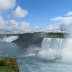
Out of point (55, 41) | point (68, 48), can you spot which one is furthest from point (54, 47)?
point (68, 48)

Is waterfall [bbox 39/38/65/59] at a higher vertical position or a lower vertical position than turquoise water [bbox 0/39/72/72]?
higher

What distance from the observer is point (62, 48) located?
22562 millimetres

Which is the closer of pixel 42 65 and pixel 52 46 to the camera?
pixel 42 65

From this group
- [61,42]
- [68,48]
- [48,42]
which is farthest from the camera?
[48,42]

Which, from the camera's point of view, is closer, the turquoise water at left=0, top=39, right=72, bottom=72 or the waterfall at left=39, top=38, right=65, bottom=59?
the turquoise water at left=0, top=39, right=72, bottom=72

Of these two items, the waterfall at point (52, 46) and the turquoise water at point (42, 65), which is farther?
the waterfall at point (52, 46)

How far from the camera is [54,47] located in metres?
25.0

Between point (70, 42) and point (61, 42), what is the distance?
7.09ft

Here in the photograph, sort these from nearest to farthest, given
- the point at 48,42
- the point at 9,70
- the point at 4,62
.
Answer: the point at 9,70 < the point at 4,62 < the point at 48,42

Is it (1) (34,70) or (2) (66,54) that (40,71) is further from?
(2) (66,54)

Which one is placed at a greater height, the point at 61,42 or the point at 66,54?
the point at 61,42

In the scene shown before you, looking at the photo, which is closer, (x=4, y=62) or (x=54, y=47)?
(x=4, y=62)

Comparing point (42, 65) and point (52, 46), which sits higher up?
point (52, 46)

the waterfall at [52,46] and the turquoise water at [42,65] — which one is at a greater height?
the waterfall at [52,46]
